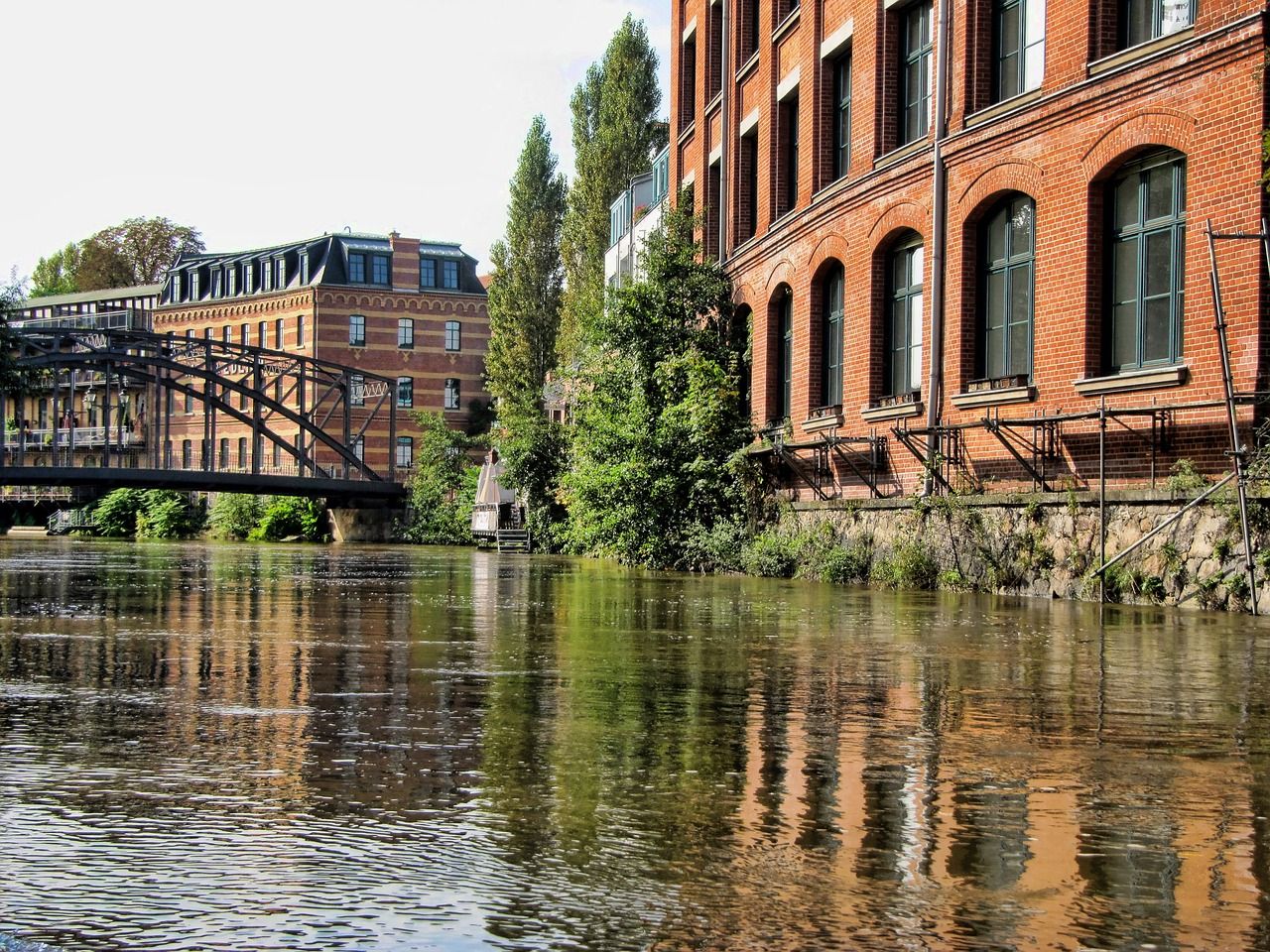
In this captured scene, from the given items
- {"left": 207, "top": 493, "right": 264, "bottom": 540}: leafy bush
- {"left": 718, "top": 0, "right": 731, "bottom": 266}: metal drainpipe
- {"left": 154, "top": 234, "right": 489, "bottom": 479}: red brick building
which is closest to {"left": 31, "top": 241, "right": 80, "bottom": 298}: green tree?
{"left": 154, "top": 234, "right": 489, "bottom": 479}: red brick building

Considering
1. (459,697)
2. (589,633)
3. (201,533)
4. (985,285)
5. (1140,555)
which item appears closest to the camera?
(459,697)

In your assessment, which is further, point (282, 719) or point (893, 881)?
point (282, 719)

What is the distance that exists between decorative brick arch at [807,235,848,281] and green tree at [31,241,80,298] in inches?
3650

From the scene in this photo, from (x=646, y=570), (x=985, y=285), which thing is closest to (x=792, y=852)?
(x=985, y=285)

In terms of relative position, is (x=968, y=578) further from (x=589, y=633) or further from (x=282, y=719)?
(x=282, y=719)

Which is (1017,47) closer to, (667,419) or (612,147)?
(667,419)

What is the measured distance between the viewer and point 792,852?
429 cm

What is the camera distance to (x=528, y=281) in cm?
6619

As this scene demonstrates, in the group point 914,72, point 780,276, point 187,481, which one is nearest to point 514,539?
point 187,481

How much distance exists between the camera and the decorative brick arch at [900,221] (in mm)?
21391

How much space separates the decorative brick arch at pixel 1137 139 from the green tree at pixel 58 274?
331 feet

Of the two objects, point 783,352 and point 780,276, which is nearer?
point 780,276

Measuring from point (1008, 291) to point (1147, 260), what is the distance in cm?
297

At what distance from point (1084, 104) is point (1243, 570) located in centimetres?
614
